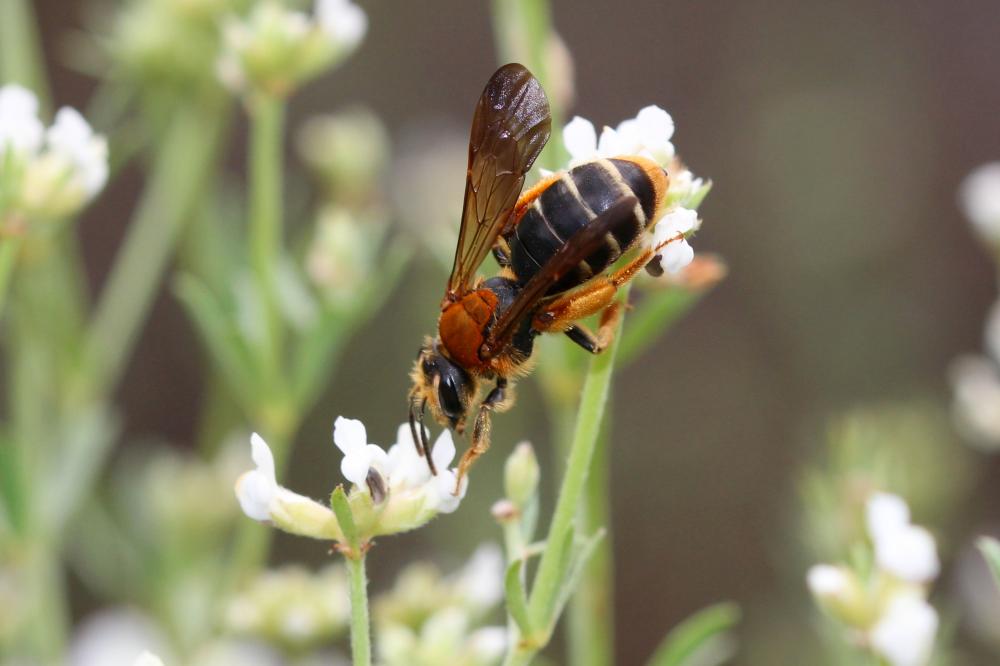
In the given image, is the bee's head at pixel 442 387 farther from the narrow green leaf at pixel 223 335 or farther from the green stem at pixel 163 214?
the green stem at pixel 163 214

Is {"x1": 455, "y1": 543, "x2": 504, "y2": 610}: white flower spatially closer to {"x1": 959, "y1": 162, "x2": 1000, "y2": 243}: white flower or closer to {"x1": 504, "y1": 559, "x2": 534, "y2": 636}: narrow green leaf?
{"x1": 504, "y1": 559, "x2": 534, "y2": 636}: narrow green leaf

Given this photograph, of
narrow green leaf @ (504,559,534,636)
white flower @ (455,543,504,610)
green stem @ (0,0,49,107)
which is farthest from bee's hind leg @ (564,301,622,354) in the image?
green stem @ (0,0,49,107)

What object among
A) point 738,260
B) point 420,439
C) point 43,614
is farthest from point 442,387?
point 738,260

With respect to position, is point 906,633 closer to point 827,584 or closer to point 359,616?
point 827,584

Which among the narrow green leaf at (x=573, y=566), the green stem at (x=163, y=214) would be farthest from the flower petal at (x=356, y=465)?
the green stem at (x=163, y=214)

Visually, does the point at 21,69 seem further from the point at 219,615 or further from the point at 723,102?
the point at 723,102
